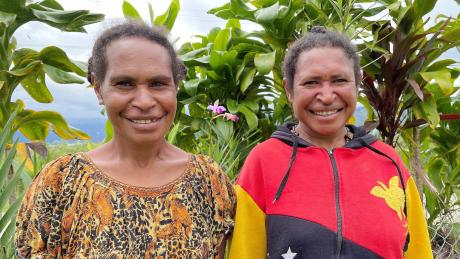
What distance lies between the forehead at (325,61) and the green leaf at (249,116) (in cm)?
204

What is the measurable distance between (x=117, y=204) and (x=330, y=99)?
0.81 m

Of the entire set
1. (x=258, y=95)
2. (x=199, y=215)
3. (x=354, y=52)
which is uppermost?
(x=258, y=95)

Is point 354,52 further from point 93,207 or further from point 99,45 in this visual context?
point 93,207

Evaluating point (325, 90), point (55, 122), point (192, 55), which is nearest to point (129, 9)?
point (192, 55)

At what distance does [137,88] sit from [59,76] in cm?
222

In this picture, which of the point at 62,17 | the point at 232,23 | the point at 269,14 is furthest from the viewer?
the point at 232,23

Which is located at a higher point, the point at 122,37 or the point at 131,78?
the point at 122,37

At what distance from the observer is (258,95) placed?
425cm

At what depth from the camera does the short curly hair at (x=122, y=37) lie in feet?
4.94

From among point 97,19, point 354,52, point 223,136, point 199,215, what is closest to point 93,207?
point 199,215

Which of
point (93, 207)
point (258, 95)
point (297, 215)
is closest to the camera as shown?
point (93, 207)

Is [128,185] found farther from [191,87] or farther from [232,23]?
[232,23]

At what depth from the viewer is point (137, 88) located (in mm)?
1471

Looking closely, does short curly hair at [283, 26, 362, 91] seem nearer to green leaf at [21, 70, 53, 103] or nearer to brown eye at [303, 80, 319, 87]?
brown eye at [303, 80, 319, 87]
